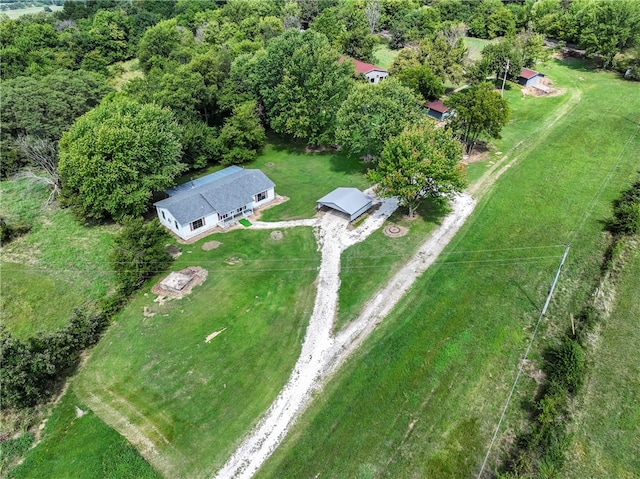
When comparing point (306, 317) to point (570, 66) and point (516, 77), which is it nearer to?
point (516, 77)

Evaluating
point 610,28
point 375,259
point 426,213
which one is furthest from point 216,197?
point 610,28

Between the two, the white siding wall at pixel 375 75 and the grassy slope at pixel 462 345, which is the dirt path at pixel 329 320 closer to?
the grassy slope at pixel 462 345

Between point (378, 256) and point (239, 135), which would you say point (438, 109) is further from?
point (378, 256)

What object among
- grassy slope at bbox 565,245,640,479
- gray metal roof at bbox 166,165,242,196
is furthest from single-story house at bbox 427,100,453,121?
grassy slope at bbox 565,245,640,479

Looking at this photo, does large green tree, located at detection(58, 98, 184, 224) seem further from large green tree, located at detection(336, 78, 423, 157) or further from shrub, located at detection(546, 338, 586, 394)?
shrub, located at detection(546, 338, 586, 394)

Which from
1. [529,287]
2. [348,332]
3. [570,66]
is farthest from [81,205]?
[570,66]

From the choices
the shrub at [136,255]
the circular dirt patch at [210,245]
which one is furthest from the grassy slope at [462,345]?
the shrub at [136,255]

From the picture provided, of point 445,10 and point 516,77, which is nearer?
point 516,77
